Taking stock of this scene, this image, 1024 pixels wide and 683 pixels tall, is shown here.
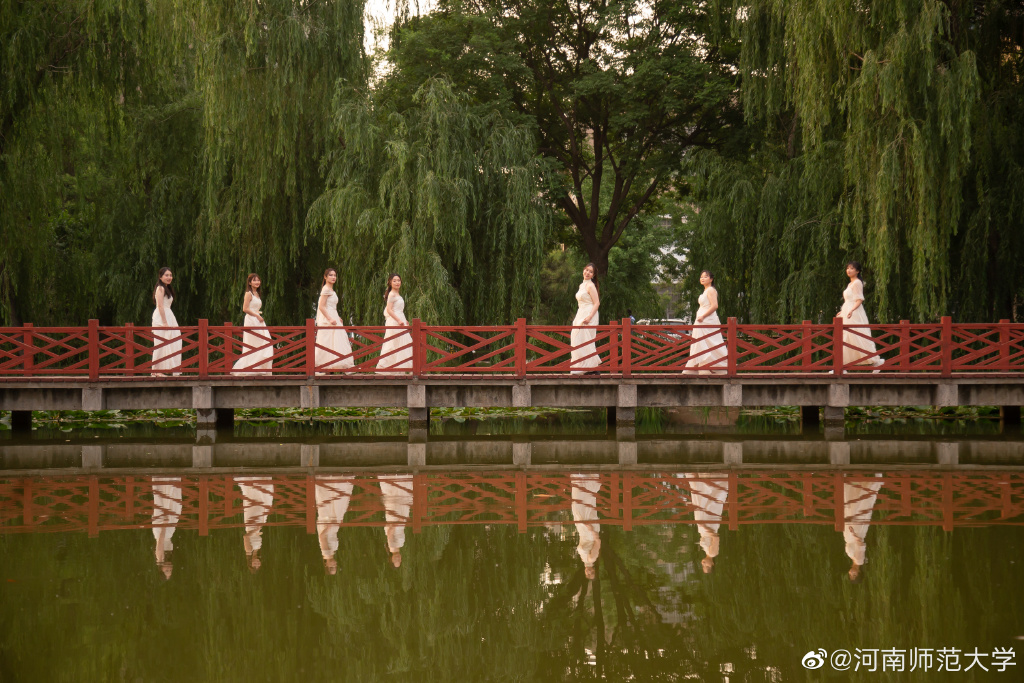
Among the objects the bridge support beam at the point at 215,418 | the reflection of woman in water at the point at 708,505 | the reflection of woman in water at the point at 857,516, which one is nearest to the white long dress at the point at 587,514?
the reflection of woman in water at the point at 708,505

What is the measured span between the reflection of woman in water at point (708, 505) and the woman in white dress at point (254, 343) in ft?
24.2

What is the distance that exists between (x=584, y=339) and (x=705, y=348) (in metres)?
1.87

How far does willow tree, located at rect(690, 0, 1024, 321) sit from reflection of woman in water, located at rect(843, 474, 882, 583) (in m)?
5.94

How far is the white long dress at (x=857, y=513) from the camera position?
6605 mm

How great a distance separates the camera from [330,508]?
8.18 m

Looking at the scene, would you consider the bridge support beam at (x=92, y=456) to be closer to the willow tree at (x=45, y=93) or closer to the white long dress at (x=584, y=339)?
the willow tree at (x=45, y=93)

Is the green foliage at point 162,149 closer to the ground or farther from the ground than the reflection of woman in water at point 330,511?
farther from the ground

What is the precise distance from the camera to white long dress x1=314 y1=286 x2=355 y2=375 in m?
14.6

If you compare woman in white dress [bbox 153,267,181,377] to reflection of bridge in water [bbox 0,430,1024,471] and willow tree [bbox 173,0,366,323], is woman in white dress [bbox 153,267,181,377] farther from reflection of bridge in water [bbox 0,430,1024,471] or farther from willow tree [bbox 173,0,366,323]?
willow tree [bbox 173,0,366,323]

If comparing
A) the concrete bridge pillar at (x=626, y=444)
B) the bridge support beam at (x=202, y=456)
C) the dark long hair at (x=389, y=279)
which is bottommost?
the concrete bridge pillar at (x=626, y=444)

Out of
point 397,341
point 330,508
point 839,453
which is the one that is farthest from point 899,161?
point 330,508

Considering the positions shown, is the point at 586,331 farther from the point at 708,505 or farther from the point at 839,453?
the point at 708,505

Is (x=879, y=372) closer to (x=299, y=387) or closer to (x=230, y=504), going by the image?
(x=299, y=387)

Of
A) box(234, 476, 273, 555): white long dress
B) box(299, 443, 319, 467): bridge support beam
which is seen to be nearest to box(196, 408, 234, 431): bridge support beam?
box(299, 443, 319, 467): bridge support beam
